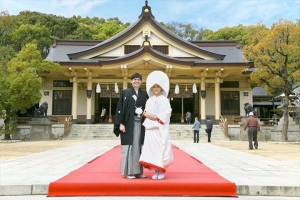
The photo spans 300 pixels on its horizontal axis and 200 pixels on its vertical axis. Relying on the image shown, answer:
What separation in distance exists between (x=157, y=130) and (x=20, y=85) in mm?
13437

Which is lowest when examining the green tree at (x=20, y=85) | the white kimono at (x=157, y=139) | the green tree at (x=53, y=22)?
the white kimono at (x=157, y=139)

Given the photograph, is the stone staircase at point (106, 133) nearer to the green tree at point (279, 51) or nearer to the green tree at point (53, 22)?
the green tree at point (279, 51)

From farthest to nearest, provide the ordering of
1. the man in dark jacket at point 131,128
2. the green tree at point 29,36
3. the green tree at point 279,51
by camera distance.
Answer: the green tree at point 29,36 < the green tree at point 279,51 < the man in dark jacket at point 131,128

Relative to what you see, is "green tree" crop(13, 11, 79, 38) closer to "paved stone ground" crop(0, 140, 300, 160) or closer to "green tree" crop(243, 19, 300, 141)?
"green tree" crop(243, 19, 300, 141)

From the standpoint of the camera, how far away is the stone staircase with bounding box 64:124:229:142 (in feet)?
Answer: 61.6

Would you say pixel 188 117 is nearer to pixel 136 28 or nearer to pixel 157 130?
pixel 136 28

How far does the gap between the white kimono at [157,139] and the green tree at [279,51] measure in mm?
13486

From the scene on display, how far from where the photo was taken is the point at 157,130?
4.74 meters

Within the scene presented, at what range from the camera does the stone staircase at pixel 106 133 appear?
18781 millimetres

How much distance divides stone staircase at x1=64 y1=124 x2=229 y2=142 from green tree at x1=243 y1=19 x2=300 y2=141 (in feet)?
13.7

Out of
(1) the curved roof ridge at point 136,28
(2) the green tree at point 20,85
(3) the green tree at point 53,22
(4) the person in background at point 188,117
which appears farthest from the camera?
(3) the green tree at point 53,22

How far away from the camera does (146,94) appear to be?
201 inches

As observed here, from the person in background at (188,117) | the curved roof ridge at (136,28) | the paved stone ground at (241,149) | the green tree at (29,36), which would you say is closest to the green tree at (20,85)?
the paved stone ground at (241,149)

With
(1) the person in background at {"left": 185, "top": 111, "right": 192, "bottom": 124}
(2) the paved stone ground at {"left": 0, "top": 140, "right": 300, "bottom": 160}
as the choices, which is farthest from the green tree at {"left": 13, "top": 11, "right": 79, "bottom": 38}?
(2) the paved stone ground at {"left": 0, "top": 140, "right": 300, "bottom": 160}
